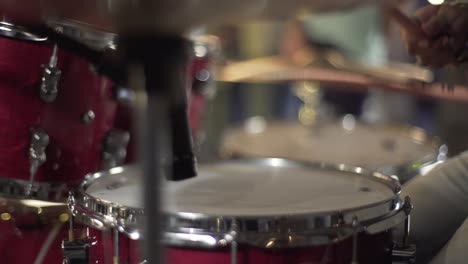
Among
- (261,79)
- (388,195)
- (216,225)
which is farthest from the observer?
(261,79)

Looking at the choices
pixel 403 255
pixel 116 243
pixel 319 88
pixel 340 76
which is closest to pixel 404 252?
pixel 403 255

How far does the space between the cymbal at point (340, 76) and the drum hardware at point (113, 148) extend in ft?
1.69

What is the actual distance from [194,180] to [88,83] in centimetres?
21

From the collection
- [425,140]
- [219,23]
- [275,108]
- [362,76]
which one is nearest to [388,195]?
[219,23]

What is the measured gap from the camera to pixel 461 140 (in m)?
1.76

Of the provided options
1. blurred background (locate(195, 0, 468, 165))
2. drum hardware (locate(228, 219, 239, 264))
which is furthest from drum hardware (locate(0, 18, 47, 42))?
blurred background (locate(195, 0, 468, 165))

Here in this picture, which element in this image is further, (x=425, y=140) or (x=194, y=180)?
(x=425, y=140)

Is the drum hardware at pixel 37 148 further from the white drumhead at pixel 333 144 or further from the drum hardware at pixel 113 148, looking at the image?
the white drumhead at pixel 333 144

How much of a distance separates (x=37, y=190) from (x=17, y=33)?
8.5 inches

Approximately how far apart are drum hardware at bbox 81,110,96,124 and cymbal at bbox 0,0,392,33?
493 millimetres

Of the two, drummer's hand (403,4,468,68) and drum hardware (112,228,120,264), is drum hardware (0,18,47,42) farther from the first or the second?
drummer's hand (403,4,468,68)

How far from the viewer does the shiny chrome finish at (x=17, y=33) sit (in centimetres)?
80

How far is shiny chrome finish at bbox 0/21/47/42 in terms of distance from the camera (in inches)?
31.5

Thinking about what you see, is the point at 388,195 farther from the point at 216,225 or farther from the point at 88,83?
the point at 88,83
